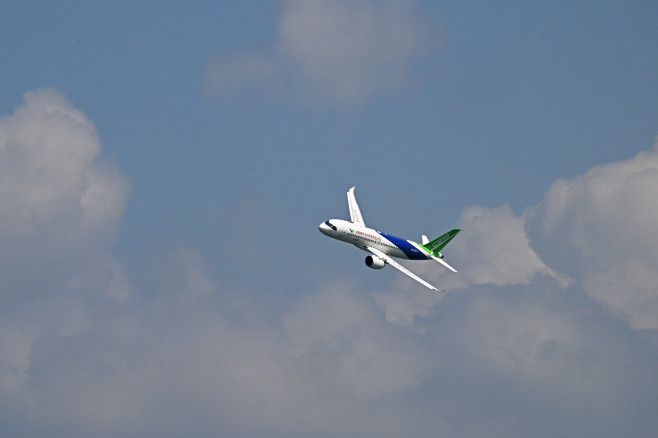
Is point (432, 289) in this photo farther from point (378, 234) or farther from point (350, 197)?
point (350, 197)

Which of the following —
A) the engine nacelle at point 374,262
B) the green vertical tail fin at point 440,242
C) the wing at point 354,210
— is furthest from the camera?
the wing at point 354,210

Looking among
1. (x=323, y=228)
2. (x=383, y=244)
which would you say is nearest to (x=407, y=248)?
(x=383, y=244)

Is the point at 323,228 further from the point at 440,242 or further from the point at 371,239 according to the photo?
the point at 440,242

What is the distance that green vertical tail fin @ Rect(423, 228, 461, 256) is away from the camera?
150m

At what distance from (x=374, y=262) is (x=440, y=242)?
1264cm

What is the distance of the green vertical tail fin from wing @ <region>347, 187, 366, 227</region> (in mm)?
12741

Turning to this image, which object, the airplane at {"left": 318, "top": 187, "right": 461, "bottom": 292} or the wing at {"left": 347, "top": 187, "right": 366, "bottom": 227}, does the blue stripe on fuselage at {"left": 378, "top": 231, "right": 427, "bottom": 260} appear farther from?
the wing at {"left": 347, "top": 187, "right": 366, "bottom": 227}

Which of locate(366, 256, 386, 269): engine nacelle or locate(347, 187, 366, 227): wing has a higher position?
locate(347, 187, 366, 227): wing

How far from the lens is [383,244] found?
482 feet

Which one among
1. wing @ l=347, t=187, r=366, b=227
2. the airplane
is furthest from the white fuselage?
wing @ l=347, t=187, r=366, b=227

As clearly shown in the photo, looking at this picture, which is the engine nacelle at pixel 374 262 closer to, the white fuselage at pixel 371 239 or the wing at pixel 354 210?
the white fuselage at pixel 371 239

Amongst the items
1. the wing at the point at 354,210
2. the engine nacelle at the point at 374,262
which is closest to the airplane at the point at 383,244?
the engine nacelle at the point at 374,262

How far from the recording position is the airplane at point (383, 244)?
144 metres

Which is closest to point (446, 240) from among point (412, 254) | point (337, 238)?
point (412, 254)
